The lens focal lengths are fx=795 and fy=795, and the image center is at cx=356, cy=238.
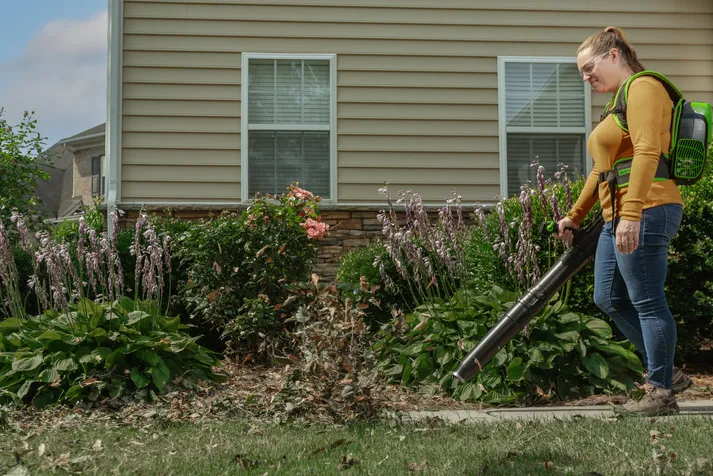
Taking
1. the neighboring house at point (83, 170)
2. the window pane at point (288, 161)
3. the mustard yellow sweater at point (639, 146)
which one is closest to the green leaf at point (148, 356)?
the mustard yellow sweater at point (639, 146)

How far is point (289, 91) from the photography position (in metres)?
8.51

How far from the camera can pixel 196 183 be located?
27.1 feet

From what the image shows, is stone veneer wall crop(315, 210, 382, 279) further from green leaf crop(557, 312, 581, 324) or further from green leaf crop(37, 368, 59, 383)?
green leaf crop(37, 368, 59, 383)

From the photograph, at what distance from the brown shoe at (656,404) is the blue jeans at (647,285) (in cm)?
4

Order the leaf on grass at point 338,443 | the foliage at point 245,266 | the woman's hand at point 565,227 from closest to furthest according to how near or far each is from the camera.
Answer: the leaf on grass at point 338,443
the woman's hand at point 565,227
the foliage at point 245,266

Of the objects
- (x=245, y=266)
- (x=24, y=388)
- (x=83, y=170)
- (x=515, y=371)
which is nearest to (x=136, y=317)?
(x=24, y=388)

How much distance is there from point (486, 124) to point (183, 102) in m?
3.22

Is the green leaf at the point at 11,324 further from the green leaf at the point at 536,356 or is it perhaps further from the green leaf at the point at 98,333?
the green leaf at the point at 536,356

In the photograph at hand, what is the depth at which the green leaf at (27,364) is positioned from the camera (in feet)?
15.3

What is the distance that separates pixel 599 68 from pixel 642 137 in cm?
51

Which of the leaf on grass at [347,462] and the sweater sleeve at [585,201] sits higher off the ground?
the sweater sleeve at [585,201]

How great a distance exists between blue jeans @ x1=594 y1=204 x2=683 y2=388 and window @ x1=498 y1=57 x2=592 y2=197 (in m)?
4.61

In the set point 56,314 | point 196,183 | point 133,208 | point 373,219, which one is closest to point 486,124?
point 373,219

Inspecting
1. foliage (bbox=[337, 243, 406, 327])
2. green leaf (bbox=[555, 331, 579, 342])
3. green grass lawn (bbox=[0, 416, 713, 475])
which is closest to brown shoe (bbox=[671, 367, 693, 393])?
green grass lawn (bbox=[0, 416, 713, 475])
